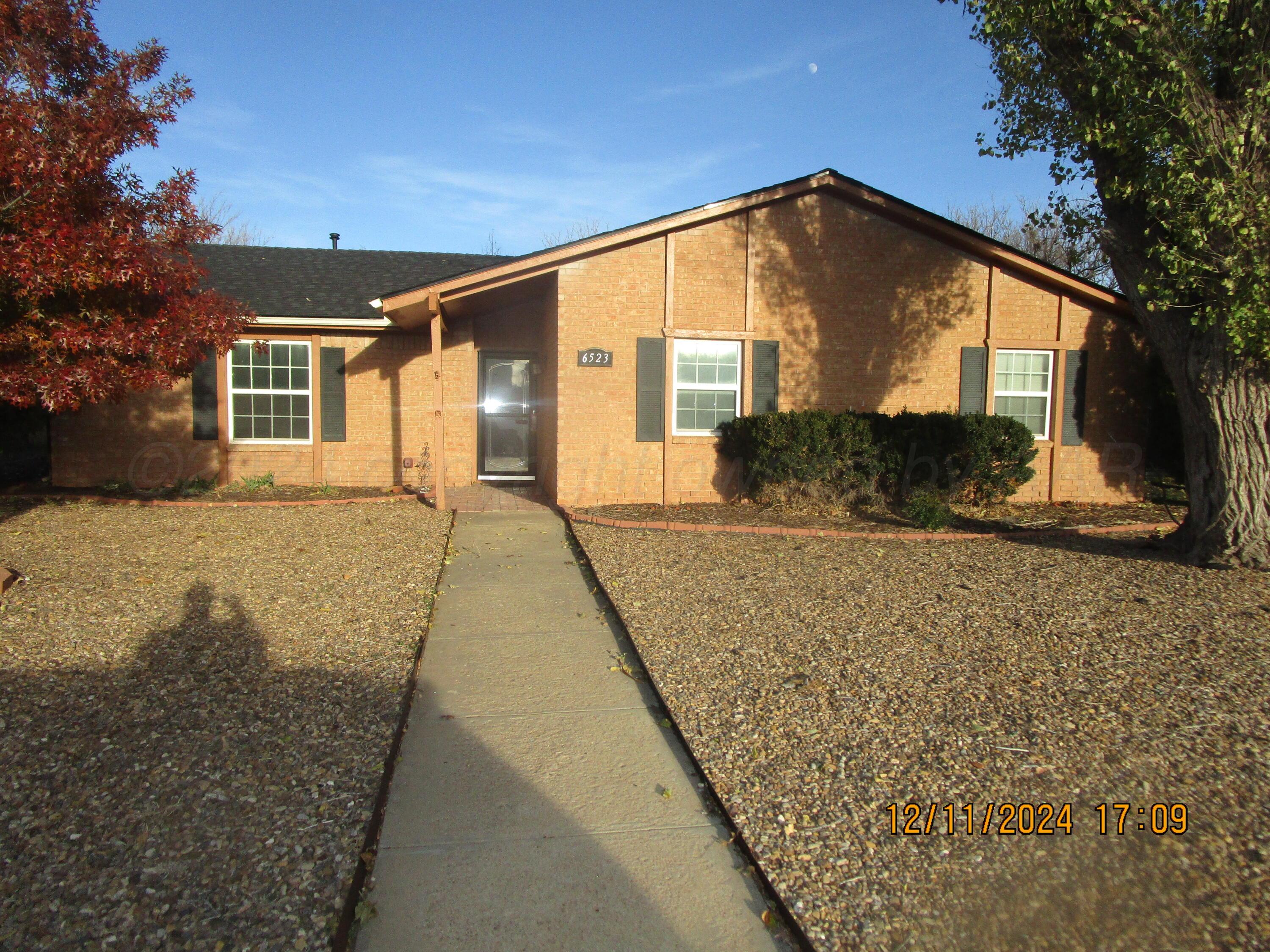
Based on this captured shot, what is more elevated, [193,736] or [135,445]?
[135,445]

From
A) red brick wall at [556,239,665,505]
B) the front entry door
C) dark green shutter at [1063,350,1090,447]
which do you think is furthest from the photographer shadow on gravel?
dark green shutter at [1063,350,1090,447]

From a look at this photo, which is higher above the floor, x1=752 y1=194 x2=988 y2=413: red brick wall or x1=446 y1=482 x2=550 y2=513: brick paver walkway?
x1=752 y1=194 x2=988 y2=413: red brick wall

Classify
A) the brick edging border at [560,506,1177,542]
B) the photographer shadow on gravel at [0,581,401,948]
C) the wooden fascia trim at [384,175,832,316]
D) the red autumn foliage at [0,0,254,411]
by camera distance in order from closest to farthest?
the photographer shadow on gravel at [0,581,401,948] → the red autumn foliage at [0,0,254,411] → the brick edging border at [560,506,1177,542] → the wooden fascia trim at [384,175,832,316]

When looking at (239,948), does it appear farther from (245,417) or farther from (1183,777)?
(245,417)

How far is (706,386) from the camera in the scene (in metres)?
10.9

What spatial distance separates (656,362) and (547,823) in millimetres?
7843

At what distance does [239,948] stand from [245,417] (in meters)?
11.1

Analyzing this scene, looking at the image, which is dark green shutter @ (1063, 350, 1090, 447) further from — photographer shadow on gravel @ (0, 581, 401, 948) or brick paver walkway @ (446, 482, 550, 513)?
photographer shadow on gravel @ (0, 581, 401, 948)

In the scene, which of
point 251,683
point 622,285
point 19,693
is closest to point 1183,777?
point 251,683

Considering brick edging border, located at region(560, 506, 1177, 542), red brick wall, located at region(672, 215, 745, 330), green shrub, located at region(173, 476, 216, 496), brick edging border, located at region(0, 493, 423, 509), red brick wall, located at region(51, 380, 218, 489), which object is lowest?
brick edging border, located at region(560, 506, 1177, 542)

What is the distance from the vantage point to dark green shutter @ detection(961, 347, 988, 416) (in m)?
11.3

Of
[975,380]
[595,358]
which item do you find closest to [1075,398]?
[975,380]

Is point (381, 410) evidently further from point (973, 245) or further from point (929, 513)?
point (973, 245)
